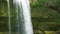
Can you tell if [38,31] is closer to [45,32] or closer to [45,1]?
[45,32]

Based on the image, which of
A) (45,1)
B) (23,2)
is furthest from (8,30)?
(45,1)

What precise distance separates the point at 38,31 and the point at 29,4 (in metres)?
0.73

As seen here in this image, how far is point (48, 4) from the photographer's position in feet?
18.5

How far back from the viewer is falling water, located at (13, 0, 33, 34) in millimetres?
5367

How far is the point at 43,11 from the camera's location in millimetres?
5641

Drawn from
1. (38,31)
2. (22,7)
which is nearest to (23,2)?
(22,7)

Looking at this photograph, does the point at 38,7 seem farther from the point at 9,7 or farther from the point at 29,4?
the point at 9,7

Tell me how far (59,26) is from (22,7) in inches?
42.7

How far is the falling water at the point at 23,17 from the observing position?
537 cm

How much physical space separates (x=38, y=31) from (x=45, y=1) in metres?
0.80

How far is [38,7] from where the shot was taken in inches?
222

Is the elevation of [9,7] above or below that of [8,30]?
above

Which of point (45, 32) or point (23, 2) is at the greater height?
point (23, 2)

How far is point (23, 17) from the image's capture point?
17.6 feet
